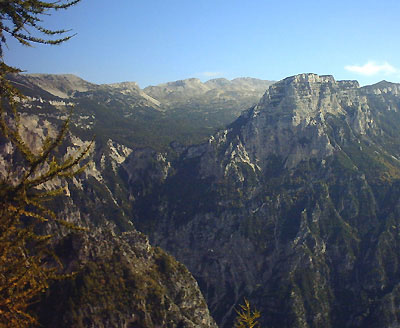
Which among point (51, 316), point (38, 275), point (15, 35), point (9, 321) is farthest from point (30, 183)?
point (51, 316)

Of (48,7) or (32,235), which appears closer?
(32,235)

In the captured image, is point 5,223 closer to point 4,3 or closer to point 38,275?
point 38,275

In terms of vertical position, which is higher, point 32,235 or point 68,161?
point 68,161

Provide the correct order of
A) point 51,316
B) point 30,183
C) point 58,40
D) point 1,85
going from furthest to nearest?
point 51,316, point 58,40, point 1,85, point 30,183

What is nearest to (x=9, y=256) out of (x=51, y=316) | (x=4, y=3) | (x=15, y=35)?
(x=15, y=35)

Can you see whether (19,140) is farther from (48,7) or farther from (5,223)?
(48,7)

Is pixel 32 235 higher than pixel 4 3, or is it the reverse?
pixel 4 3

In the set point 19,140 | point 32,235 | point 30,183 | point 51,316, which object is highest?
point 19,140

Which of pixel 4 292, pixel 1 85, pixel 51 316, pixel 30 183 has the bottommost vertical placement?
pixel 51 316

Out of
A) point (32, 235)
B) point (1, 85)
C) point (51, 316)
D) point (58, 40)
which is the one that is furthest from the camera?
point (51, 316)

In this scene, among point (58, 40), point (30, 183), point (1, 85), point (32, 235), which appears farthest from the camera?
point (58, 40)
